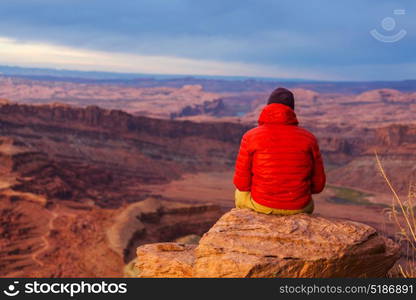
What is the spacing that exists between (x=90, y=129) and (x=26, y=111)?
25.6 ft

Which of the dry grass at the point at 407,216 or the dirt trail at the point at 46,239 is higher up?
the dry grass at the point at 407,216

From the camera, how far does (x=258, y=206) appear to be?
6.20m

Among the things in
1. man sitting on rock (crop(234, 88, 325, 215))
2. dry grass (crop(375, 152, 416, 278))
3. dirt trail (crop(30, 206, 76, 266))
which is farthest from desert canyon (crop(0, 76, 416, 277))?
dry grass (crop(375, 152, 416, 278))

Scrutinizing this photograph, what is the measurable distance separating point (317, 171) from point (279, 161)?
24.0 inches

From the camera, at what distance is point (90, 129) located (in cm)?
6153

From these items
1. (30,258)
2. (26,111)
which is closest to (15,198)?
(30,258)

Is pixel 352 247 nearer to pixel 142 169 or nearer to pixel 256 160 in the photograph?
pixel 256 160

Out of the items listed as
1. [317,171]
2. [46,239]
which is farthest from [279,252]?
[46,239]

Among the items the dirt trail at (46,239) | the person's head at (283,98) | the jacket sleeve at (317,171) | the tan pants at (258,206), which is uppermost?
the person's head at (283,98)

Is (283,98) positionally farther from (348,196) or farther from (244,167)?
(348,196)

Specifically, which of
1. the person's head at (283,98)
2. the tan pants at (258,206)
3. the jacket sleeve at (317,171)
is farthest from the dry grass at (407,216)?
the person's head at (283,98)

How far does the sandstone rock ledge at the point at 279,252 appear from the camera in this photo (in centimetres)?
522

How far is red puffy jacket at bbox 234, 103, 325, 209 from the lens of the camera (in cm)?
590

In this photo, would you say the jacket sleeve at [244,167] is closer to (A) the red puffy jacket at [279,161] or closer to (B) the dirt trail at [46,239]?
(A) the red puffy jacket at [279,161]
